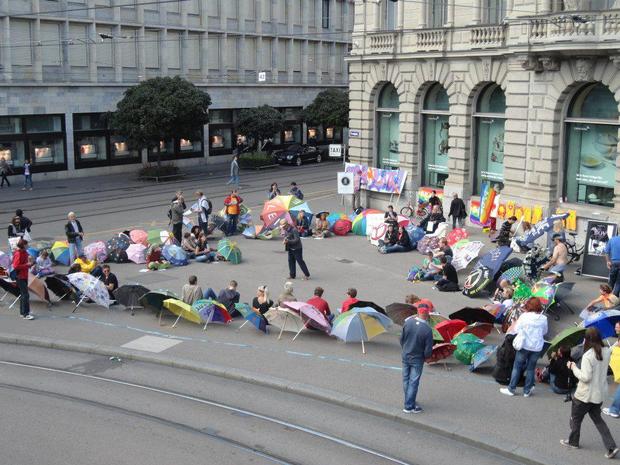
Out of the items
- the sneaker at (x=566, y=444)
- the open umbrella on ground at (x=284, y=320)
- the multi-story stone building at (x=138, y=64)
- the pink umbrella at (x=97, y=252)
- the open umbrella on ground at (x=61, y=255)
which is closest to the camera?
the sneaker at (x=566, y=444)

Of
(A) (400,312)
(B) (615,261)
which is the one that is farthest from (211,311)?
(B) (615,261)

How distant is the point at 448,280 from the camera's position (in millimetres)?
21719

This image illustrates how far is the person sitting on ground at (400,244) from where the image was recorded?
1069 inches

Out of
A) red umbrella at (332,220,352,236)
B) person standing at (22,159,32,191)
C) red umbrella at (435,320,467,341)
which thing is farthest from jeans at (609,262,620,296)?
person standing at (22,159,32,191)

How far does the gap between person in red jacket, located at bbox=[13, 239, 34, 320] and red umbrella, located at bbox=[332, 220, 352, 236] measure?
44.8 ft

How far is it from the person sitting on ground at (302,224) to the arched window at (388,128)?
8.48 m

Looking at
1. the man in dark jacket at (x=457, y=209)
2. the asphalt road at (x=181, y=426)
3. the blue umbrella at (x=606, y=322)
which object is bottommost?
the asphalt road at (x=181, y=426)

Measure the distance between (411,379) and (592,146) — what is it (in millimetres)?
17418

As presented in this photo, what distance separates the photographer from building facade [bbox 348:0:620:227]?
26578 mm

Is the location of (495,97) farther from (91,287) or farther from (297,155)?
(297,155)

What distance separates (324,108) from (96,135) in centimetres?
1994

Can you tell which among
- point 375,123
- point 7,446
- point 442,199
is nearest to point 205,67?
point 375,123

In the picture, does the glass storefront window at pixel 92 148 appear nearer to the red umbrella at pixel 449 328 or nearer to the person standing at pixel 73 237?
the person standing at pixel 73 237

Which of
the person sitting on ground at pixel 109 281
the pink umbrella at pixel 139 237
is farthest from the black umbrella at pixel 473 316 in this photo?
the pink umbrella at pixel 139 237
